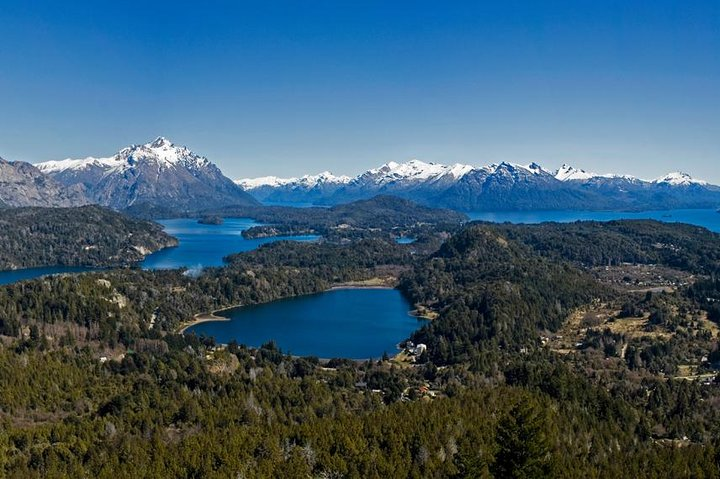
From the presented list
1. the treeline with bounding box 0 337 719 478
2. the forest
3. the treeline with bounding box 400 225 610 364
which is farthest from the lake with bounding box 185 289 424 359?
the treeline with bounding box 0 337 719 478

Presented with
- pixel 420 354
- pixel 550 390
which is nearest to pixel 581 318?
pixel 420 354

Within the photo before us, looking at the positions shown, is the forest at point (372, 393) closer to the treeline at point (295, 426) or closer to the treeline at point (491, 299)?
the treeline at point (295, 426)

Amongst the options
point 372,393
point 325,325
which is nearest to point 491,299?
point 325,325

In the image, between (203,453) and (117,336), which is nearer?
(203,453)

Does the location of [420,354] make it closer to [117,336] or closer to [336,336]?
[336,336]

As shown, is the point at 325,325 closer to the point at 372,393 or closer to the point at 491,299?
the point at 491,299

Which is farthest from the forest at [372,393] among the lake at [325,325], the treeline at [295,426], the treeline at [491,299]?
the lake at [325,325]
